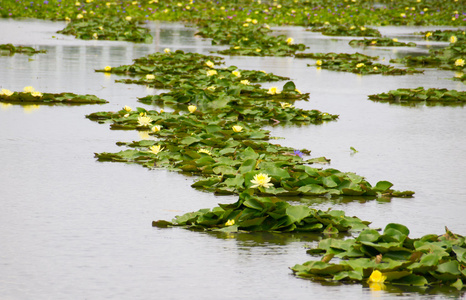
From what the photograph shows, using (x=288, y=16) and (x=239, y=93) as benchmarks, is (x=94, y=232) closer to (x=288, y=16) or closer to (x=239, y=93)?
(x=239, y=93)

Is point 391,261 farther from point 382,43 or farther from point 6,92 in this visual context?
point 382,43

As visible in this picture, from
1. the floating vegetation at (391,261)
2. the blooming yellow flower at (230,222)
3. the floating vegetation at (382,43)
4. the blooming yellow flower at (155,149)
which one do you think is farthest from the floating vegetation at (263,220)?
the floating vegetation at (382,43)

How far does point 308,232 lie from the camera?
4453 mm

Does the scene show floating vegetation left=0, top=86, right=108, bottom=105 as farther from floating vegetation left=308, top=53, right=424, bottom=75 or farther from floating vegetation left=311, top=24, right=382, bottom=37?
floating vegetation left=311, top=24, right=382, bottom=37

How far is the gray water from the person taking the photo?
3529 mm

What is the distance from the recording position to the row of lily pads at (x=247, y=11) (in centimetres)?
2467

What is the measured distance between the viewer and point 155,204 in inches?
193

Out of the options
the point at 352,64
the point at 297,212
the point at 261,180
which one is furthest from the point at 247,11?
the point at 297,212

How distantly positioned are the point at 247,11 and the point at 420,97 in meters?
17.5

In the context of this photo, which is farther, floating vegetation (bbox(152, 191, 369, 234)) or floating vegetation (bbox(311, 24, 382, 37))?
floating vegetation (bbox(311, 24, 382, 37))

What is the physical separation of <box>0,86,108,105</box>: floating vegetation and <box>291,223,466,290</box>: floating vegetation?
5316 mm

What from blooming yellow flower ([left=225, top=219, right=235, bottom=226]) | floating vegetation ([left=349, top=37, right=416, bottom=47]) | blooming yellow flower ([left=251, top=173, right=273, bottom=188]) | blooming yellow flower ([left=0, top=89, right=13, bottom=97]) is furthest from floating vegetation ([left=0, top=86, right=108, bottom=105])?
floating vegetation ([left=349, top=37, right=416, bottom=47])

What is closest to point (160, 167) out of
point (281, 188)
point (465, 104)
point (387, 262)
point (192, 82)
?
point (281, 188)

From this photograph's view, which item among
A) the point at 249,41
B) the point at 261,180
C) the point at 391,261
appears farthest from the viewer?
the point at 249,41
